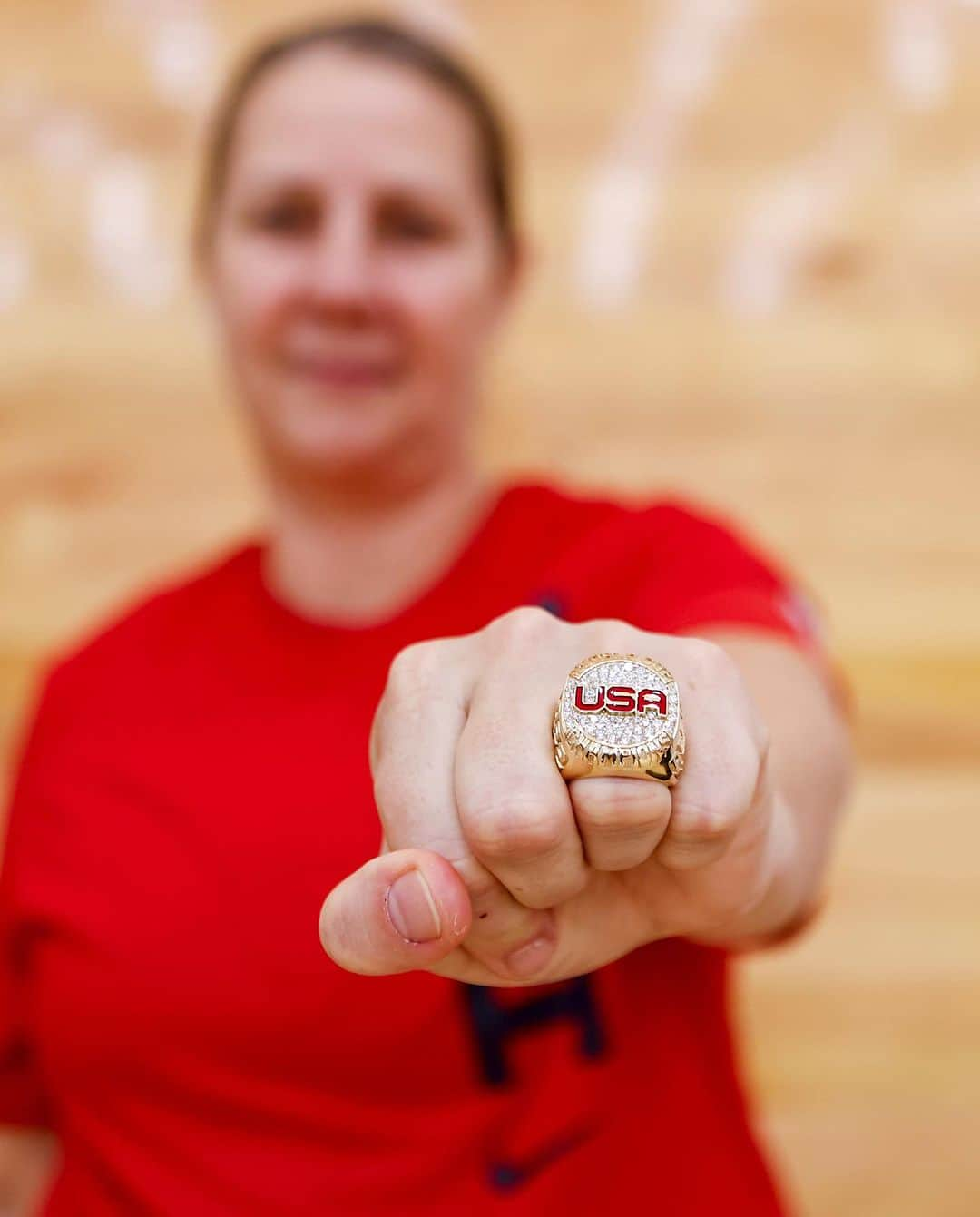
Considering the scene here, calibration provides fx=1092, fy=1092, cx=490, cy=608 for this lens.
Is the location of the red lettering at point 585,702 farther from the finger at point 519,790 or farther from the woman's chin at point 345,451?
the woman's chin at point 345,451

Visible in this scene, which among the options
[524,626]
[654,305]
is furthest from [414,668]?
[654,305]

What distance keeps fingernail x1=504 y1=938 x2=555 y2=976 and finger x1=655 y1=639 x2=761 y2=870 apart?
47mm

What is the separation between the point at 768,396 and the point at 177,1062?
0.81 metres

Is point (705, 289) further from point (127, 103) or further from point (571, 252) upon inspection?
point (127, 103)

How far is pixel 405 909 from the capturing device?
29 cm

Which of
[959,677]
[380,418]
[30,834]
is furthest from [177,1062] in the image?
[959,677]

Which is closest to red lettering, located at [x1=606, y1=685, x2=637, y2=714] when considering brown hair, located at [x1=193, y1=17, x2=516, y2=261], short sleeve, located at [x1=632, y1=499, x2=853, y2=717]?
short sleeve, located at [x1=632, y1=499, x2=853, y2=717]

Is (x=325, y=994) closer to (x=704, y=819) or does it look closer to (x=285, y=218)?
(x=704, y=819)

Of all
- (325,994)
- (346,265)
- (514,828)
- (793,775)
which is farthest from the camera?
(346,265)

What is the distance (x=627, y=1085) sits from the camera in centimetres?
→ 53

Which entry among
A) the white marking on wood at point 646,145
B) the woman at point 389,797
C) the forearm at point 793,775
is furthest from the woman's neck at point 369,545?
the white marking on wood at point 646,145

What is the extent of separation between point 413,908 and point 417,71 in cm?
56

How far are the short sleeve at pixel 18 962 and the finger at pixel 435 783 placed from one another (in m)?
0.42

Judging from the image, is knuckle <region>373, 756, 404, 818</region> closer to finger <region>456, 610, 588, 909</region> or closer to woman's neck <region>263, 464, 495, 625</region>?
finger <region>456, 610, 588, 909</region>
